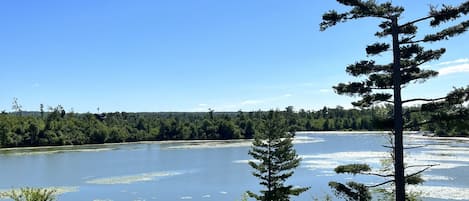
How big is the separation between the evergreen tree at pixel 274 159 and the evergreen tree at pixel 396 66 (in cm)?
1071

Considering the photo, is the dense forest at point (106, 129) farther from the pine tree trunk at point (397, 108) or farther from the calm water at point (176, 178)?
the pine tree trunk at point (397, 108)

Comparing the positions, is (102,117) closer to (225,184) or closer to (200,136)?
(200,136)

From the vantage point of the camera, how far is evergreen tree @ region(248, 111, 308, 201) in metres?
21.8

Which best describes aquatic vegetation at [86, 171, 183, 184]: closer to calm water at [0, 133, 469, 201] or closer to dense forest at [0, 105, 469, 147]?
calm water at [0, 133, 469, 201]

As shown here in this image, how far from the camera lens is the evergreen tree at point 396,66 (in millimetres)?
10745

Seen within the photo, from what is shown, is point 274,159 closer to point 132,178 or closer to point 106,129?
point 132,178

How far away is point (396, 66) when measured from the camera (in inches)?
436

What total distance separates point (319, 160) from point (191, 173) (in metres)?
15.0

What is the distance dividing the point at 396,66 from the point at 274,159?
1253 cm

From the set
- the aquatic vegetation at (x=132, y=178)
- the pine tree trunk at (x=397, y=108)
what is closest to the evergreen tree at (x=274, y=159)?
the pine tree trunk at (x=397, y=108)

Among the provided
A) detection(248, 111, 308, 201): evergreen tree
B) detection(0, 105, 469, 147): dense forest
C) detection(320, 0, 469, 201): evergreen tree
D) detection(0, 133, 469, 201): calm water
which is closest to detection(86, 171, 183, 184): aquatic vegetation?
detection(0, 133, 469, 201): calm water

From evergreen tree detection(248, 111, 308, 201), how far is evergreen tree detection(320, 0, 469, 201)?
1071 cm

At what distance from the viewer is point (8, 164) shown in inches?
2279

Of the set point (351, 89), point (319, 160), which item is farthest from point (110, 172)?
point (351, 89)
